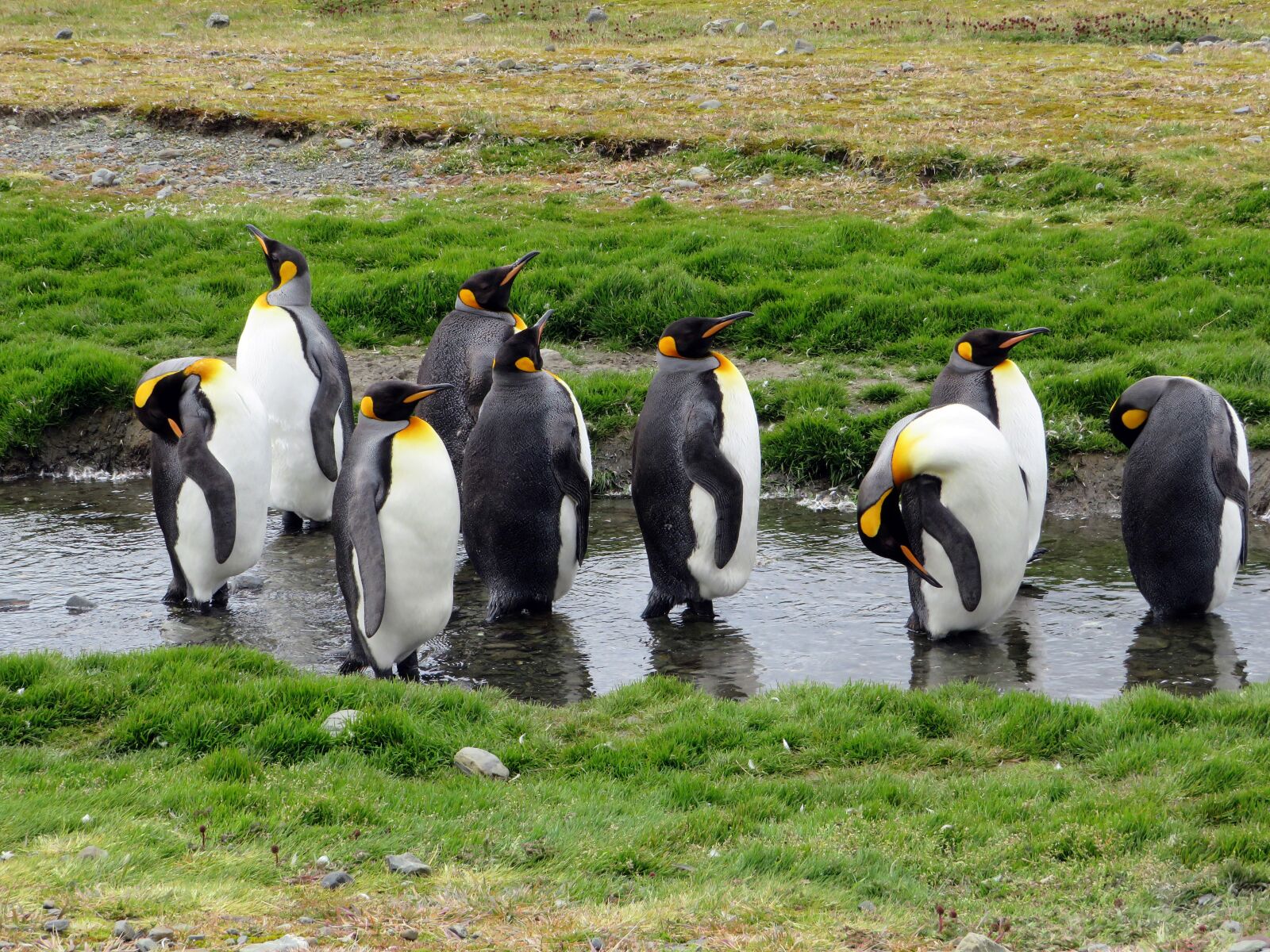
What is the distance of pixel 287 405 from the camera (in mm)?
8625

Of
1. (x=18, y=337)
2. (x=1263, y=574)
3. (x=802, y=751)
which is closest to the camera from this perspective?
(x=802, y=751)

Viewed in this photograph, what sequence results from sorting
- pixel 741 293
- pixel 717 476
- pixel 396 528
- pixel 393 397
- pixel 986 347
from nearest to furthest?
pixel 396 528 → pixel 393 397 → pixel 717 476 → pixel 986 347 → pixel 741 293

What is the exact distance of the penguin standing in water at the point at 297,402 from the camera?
860cm

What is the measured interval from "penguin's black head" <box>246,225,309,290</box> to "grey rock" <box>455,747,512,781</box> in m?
5.02

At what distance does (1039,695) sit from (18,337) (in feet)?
30.0

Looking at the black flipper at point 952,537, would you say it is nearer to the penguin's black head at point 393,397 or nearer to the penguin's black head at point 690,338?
the penguin's black head at point 690,338

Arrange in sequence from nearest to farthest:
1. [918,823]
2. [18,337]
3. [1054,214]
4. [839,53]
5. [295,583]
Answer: [918,823]
[295,583]
[18,337]
[1054,214]
[839,53]

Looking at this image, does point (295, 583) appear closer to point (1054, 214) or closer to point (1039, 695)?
point (1039, 695)

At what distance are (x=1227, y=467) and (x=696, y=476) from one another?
2.54 meters

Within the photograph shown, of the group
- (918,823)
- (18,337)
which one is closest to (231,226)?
(18,337)

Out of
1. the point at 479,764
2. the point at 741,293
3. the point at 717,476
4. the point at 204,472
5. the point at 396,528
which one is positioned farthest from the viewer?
the point at 741,293

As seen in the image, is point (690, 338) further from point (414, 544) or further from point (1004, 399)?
point (414, 544)

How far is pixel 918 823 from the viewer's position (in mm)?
4137

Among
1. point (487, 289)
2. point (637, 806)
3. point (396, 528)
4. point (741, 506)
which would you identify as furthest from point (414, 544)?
point (487, 289)
